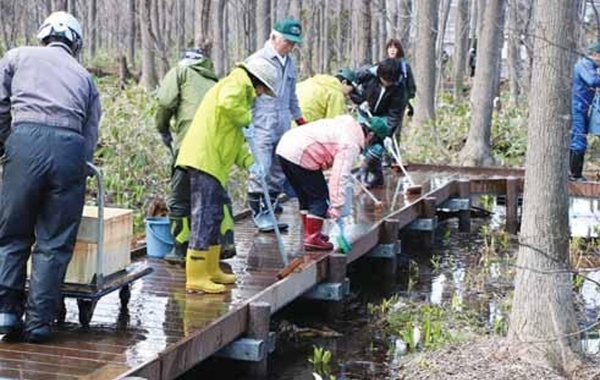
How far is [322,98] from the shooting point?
9750mm

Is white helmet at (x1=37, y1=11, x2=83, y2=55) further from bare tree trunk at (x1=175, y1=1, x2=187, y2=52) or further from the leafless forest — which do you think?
bare tree trunk at (x1=175, y1=1, x2=187, y2=52)

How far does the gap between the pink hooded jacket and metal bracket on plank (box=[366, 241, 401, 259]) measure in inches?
79.9

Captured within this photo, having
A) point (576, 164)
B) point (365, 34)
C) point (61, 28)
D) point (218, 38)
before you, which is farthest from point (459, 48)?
point (61, 28)

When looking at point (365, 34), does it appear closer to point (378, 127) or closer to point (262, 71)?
point (378, 127)

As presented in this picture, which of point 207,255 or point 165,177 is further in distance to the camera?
point 165,177

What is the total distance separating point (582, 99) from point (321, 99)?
12.5ft

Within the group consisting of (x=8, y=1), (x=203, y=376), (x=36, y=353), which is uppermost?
(x=8, y=1)

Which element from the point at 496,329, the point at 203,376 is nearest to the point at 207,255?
the point at 203,376

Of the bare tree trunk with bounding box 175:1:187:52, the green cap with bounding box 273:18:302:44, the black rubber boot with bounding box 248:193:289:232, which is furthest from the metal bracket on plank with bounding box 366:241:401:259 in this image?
the bare tree trunk with bounding box 175:1:187:52

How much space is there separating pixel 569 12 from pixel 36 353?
3.78 metres

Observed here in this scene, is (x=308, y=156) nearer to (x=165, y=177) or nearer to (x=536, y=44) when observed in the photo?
(x=536, y=44)

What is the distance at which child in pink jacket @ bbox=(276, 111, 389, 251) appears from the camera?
7805 millimetres

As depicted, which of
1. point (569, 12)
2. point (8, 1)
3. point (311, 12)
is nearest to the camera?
point (569, 12)

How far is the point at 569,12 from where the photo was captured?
632 cm
